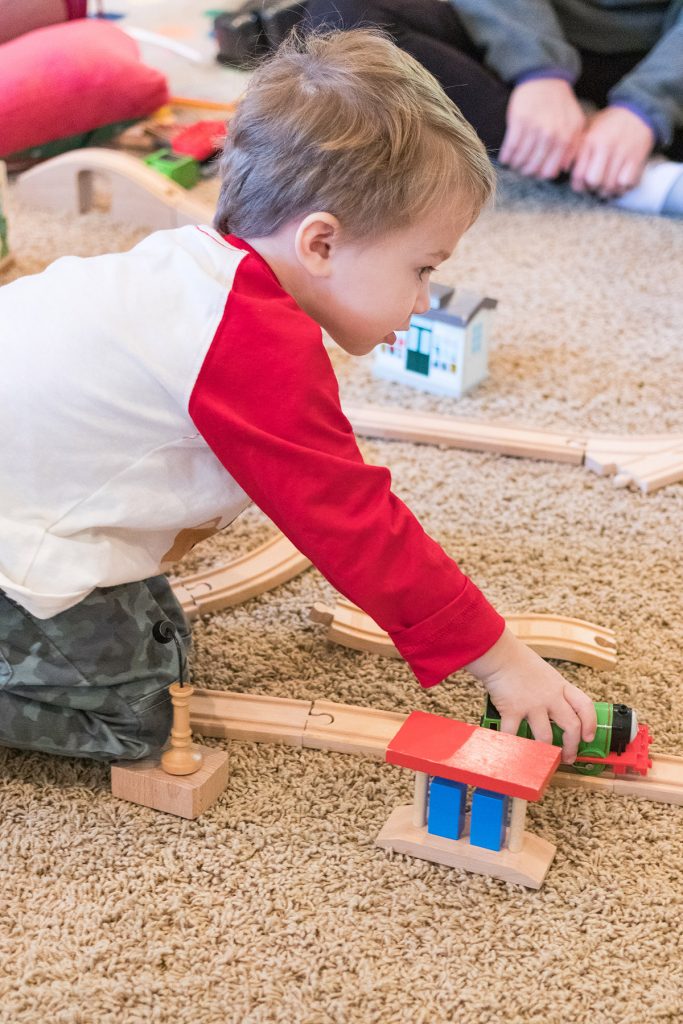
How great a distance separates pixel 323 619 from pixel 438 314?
0.55m

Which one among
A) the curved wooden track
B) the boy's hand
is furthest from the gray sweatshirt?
the boy's hand

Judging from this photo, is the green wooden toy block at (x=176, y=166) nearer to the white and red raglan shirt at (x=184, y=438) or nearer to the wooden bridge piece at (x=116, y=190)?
the wooden bridge piece at (x=116, y=190)

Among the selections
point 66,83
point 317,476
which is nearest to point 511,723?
point 317,476

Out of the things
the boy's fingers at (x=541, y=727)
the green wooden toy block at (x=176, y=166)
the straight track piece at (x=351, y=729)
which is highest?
the boy's fingers at (x=541, y=727)

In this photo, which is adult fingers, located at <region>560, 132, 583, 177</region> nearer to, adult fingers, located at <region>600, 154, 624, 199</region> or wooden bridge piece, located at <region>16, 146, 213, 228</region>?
adult fingers, located at <region>600, 154, 624, 199</region>

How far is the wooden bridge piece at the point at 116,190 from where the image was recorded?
1958mm

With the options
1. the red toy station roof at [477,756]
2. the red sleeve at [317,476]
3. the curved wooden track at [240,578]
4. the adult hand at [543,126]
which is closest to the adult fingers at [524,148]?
the adult hand at [543,126]

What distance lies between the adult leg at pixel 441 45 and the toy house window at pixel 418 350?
724 mm

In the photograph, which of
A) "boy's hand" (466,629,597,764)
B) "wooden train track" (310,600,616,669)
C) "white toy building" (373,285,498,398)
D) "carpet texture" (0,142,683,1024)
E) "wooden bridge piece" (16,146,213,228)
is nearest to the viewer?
"carpet texture" (0,142,683,1024)

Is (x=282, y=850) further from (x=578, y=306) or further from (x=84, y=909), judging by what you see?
(x=578, y=306)

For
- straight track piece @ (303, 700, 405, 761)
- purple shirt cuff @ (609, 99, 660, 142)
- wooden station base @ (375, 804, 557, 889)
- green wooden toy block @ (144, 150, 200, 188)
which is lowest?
green wooden toy block @ (144, 150, 200, 188)

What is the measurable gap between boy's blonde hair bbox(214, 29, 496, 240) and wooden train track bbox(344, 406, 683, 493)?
0.57 m

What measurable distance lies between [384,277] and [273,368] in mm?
127

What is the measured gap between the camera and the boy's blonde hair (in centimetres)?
81
